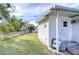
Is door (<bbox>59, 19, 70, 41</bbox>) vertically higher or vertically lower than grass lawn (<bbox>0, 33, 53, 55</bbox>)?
higher

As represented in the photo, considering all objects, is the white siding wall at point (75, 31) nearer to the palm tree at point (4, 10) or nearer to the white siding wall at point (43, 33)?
the white siding wall at point (43, 33)

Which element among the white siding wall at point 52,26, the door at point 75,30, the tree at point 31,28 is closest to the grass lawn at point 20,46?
the tree at point 31,28

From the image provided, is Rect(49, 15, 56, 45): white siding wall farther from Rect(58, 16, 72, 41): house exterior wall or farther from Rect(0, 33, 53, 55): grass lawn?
Rect(0, 33, 53, 55): grass lawn

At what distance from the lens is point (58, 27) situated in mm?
3988

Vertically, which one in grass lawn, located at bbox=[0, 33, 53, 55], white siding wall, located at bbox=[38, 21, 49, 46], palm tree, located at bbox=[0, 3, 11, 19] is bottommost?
grass lawn, located at bbox=[0, 33, 53, 55]

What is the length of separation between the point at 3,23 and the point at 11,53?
51 centimetres

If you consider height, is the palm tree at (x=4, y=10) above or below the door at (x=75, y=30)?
above

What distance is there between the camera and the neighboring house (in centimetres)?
395

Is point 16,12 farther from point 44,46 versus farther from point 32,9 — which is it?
point 44,46

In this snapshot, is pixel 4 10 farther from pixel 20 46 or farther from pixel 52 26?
pixel 52 26

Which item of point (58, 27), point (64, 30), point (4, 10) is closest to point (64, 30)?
point (64, 30)

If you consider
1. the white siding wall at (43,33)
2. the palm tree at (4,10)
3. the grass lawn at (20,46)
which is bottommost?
the grass lawn at (20,46)

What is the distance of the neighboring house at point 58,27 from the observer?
155 inches

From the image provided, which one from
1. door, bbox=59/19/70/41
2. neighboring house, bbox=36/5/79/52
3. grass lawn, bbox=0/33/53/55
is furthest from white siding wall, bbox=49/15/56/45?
grass lawn, bbox=0/33/53/55
